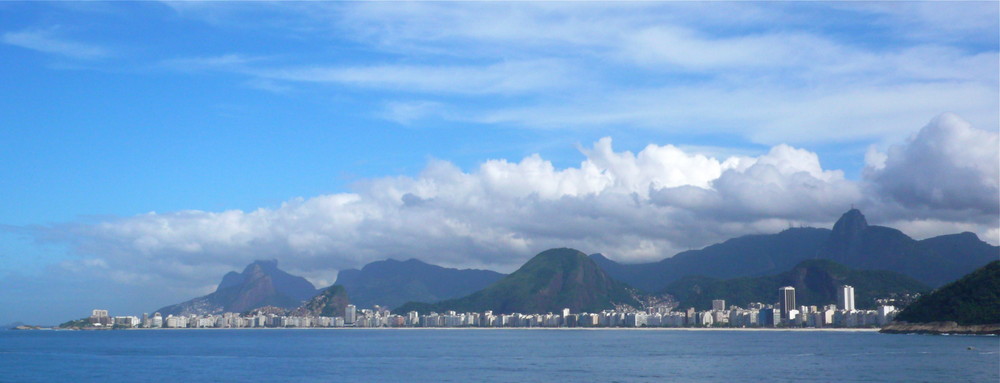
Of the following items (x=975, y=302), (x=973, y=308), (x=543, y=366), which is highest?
(x=975, y=302)

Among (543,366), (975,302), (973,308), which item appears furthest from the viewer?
(975,302)

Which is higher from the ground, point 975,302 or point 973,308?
point 975,302

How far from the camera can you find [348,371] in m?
97.2

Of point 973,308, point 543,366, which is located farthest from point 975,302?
point 543,366

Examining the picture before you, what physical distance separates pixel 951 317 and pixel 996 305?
10567 mm

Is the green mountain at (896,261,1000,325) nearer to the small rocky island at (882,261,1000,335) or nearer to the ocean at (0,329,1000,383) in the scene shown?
the small rocky island at (882,261,1000,335)

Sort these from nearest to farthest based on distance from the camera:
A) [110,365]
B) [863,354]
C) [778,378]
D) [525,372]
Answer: [778,378] → [525,372] → [110,365] → [863,354]

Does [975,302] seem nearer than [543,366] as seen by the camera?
No

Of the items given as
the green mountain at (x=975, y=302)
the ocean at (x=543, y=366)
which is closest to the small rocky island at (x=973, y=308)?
the green mountain at (x=975, y=302)

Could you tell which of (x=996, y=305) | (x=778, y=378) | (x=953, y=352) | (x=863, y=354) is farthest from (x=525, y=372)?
(x=996, y=305)

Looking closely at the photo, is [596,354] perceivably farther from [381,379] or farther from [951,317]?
[951,317]

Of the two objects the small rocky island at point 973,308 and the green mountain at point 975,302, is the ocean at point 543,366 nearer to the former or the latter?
the small rocky island at point 973,308

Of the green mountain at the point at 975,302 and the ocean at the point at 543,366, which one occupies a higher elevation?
the green mountain at the point at 975,302

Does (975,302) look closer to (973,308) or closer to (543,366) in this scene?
(973,308)
